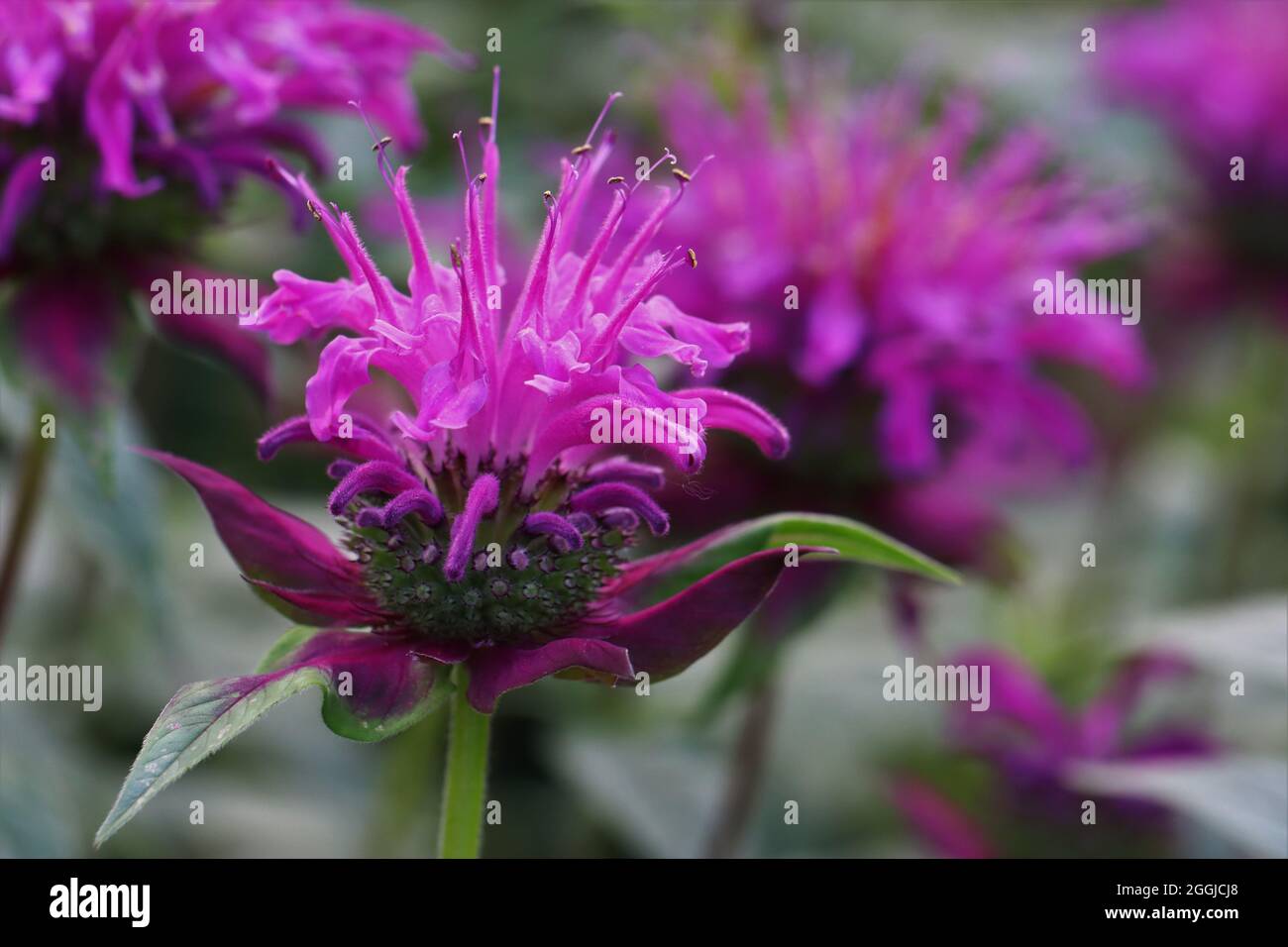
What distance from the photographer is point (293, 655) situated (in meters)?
0.78

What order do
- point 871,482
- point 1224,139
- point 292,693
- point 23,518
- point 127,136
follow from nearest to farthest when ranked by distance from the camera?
point 292,693 → point 127,136 → point 23,518 → point 871,482 → point 1224,139

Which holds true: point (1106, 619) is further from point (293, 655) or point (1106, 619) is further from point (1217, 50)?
point (293, 655)

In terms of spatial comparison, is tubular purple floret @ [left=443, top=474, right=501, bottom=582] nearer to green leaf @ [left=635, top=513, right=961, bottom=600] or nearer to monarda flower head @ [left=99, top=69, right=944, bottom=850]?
monarda flower head @ [left=99, top=69, right=944, bottom=850]

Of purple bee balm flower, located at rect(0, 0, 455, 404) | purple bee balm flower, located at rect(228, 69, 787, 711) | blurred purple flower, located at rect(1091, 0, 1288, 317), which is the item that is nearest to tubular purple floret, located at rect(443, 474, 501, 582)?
purple bee balm flower, located at rect(228, 69, 787, 711)

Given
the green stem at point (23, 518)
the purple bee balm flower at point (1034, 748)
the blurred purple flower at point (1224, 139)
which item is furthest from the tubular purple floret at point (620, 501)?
the blurred purple flower at point (1224, 139)

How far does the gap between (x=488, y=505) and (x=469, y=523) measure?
0.08 ft

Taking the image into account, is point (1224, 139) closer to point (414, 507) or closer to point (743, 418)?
point (743, 418)

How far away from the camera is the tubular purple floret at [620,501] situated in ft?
2.56

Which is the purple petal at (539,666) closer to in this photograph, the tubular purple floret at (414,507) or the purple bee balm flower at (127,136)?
the tubular purple floret at (414,507)

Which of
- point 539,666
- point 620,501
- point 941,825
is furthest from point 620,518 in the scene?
point 941,825

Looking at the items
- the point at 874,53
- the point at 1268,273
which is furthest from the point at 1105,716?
the point at 874,53

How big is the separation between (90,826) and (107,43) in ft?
2.57

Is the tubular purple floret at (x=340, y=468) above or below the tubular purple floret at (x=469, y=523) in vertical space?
above

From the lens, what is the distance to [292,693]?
0.69 m
